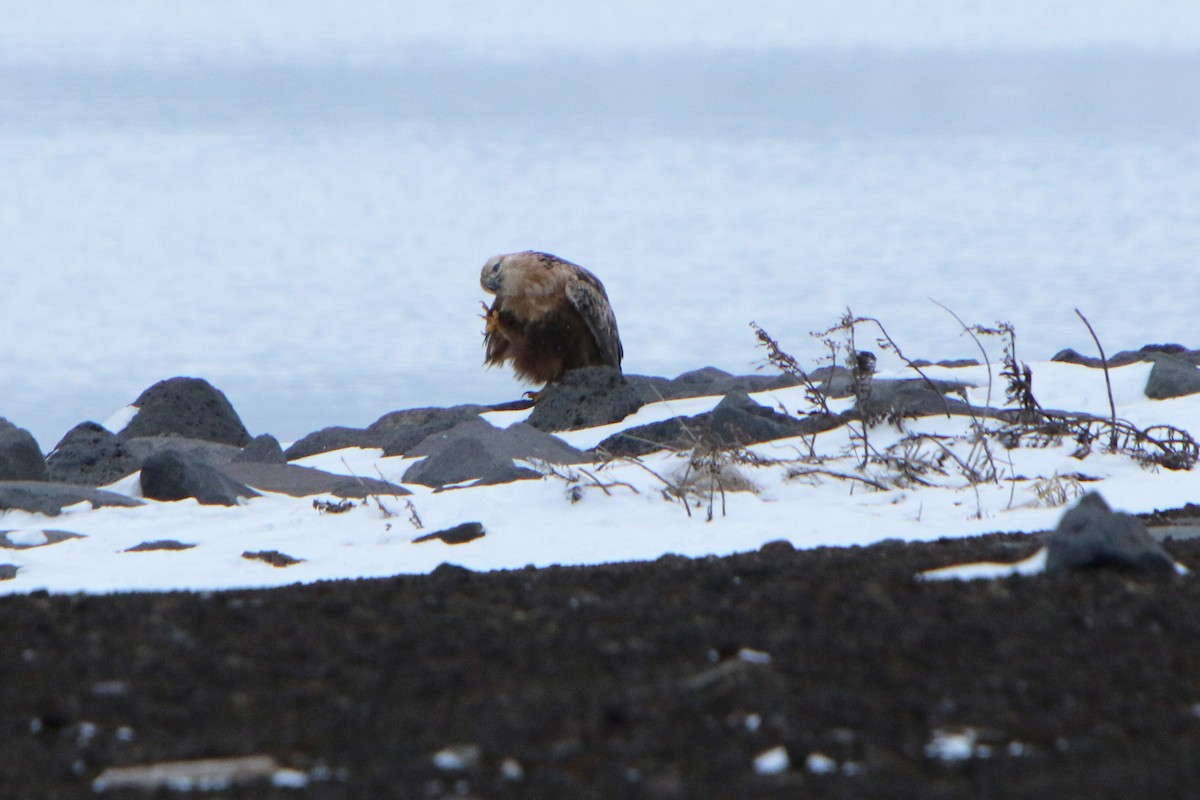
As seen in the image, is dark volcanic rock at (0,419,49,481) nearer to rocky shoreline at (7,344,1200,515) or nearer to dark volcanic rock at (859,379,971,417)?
rocky shoreline at (7,344,1200,515)

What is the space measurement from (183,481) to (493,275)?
179 inches

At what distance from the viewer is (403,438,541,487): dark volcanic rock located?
928 centimetres

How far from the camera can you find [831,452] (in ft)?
30.5

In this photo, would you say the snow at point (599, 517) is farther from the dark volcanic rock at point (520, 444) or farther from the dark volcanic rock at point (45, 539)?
the dark volcanic rock at point (520, 444)

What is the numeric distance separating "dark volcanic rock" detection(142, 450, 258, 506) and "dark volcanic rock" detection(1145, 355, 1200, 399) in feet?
19.8

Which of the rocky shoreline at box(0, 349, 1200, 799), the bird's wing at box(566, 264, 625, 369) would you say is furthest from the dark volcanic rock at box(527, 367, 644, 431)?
the rocky shoreline at box(0, 349, 1200, 799)

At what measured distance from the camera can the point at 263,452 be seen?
1183cm

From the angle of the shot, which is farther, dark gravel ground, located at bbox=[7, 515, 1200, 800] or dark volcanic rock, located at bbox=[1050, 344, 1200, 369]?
dark volcanic rock, located at bbox=[1050, 344, 1200, 369]

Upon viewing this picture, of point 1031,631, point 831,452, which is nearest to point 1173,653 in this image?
point 1031,631

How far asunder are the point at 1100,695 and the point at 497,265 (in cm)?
1046

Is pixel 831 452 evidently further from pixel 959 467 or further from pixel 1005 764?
pixel 1005 764

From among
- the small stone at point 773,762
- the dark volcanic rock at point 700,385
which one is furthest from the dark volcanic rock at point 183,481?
the small stone at point 773,762

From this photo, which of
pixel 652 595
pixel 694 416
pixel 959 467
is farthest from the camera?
pixel 694 416

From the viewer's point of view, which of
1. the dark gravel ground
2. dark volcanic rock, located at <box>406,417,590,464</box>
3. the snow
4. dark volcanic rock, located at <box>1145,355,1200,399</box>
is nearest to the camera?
the dark gravel ground
